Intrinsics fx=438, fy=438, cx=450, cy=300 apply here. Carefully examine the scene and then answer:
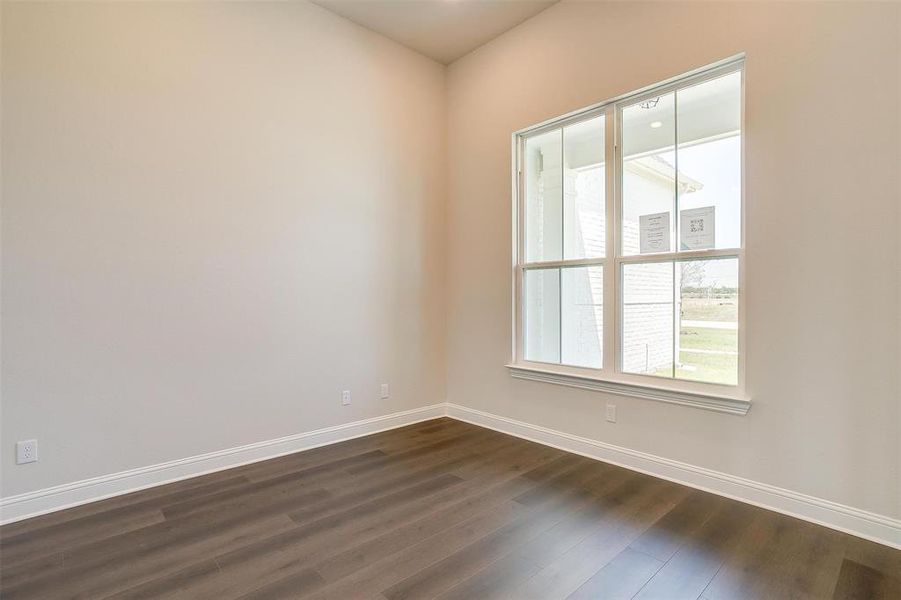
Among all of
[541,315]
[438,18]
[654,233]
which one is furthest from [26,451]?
[438,18]

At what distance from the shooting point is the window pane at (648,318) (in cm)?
280

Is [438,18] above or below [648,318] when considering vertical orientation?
above

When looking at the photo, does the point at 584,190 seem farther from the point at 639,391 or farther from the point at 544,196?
the point at 639,391

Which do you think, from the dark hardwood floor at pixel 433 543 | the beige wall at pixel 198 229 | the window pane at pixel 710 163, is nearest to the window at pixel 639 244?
the window pane at pixel 710 163

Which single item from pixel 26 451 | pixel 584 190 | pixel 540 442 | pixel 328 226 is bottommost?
pixel 540 442

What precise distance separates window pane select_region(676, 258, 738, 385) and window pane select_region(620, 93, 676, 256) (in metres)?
0.26

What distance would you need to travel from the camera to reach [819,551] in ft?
6.38

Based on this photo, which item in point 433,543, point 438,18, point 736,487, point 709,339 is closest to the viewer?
point 433,543

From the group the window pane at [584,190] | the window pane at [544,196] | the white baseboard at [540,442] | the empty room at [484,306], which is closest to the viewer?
the empty room at [484,306]

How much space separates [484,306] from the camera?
3.89 m

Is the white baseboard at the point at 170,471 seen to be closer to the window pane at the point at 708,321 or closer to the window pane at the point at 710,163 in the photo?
the window pane at the point at 708,321

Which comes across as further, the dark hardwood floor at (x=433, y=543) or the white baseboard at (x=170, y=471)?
the white baseboard at (x=170, y=471)

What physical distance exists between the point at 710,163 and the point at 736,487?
1.86 metres

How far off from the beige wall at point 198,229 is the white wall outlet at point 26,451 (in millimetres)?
34
